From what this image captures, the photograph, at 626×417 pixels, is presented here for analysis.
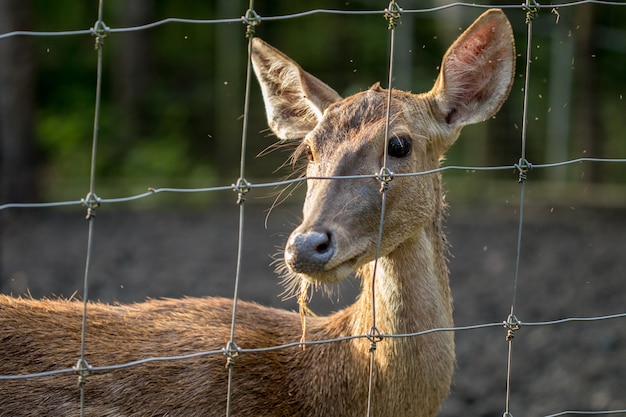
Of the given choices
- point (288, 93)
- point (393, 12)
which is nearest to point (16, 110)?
point (288, 93)

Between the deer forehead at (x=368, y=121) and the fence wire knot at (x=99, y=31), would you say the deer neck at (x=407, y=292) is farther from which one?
the fence wire knot at (x=99, y=31)

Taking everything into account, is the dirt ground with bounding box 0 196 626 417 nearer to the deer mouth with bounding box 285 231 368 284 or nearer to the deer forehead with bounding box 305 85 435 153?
the deer forehead with bounding box 305 85 435 153

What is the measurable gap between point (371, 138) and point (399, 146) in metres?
0.13

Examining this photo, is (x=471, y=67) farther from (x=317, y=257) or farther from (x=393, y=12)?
(x=317, y=257)

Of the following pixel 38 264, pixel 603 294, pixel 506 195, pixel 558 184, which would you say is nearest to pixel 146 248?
pixel 38 264

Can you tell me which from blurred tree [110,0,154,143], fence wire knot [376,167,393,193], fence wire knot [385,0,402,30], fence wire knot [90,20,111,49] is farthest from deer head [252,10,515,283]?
blurred tree [110,0,154,143]

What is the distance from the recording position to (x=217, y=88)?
16922mm

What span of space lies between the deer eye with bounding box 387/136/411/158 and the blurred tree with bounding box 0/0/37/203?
820 centimetres

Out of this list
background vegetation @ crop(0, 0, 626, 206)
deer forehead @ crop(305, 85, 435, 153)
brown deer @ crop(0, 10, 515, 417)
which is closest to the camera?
brown deer @ crop(0, 10, 515, 417)

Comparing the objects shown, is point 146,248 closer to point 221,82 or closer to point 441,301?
point 441,301

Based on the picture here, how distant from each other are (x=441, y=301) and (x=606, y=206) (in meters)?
9.18

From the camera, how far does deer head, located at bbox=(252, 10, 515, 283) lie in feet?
11.2

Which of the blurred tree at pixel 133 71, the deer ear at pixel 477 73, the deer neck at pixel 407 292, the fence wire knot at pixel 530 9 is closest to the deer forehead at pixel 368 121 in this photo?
the deer ear at pixel 477 73

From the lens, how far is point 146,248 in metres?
9.65
